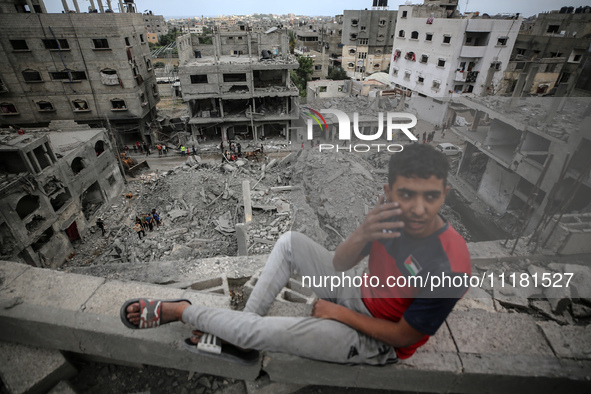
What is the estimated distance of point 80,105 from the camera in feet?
67.9

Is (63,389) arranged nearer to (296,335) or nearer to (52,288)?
(52,288)

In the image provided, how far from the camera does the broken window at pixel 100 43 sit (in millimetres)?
19078

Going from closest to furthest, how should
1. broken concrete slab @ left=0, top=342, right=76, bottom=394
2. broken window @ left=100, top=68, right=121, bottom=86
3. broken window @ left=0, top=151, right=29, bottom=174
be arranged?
broken concrete slab @ left=0, top=342, right=76, bottom=394
broken window @ left=0, top=151, right=29, bottom=174
broken window @ left=100, top=68, right=121, bottom=86

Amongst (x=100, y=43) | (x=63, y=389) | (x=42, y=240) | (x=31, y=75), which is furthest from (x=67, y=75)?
(x=63, y=389)

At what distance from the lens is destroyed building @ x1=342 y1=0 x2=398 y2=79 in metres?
38.2

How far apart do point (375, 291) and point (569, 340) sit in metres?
2.23

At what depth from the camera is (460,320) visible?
3246mm

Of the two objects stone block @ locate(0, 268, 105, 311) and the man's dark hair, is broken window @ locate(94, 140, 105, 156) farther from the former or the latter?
the man's dark hair

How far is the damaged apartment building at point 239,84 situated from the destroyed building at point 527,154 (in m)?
17.5

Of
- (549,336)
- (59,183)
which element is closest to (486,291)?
Answer: (549,336)

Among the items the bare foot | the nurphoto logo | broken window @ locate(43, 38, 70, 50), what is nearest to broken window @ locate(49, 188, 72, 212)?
broken window @ locate(43, 38, 70, 50)

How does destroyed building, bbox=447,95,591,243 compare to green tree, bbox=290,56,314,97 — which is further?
green tree, bbox=290,56,314,97

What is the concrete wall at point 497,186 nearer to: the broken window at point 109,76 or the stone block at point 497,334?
the stone block at point 497,334

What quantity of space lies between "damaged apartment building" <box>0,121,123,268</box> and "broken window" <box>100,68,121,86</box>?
6.20m
